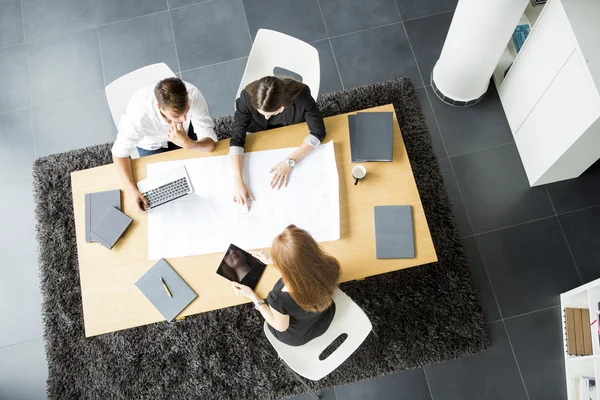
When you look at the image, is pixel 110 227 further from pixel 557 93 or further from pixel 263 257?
pixel 557 93


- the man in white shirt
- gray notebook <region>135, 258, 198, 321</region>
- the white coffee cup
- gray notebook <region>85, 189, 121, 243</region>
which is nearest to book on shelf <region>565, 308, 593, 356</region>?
the white coffee cup

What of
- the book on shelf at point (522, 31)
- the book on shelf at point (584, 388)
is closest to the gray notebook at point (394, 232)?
the book on shelf at point (584, 388)

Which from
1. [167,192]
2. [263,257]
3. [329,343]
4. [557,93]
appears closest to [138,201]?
[167,192]

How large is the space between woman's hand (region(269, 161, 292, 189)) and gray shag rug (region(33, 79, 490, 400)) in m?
0.97

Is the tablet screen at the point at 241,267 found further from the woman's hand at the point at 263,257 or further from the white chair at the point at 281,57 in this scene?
the white chair at the point at 281,57

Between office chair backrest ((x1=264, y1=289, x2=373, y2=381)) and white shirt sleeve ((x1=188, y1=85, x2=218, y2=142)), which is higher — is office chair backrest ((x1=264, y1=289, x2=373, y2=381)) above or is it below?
below

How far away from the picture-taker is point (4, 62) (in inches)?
130

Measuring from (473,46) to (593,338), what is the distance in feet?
5.44

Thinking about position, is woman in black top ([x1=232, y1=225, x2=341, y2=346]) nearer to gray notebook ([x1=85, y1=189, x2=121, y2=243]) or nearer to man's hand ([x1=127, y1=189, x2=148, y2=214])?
man's hand ([x1=127, y1=189, x2=148, y2=214])

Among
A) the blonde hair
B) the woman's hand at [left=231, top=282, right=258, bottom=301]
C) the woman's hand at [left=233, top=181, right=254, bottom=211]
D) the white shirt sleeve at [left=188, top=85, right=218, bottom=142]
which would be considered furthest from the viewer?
the white shirt sleeve at [left=188, top=85, right=218, bottom=142]

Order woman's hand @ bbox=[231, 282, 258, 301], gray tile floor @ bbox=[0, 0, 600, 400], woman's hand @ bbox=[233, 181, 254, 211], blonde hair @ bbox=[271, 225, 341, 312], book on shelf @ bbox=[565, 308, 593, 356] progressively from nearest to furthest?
blonde hair @ bbox=[271, 225, 341, 312] < woman's hand @ bbox=[231, 282, 258, 301] < woman's hand @ bbox=[233, 181, 254, 211] < book on shelf @ bbox=[565, 308, 593, 356] < gray tile floor @ bbox=[0, 0, 600, 400]

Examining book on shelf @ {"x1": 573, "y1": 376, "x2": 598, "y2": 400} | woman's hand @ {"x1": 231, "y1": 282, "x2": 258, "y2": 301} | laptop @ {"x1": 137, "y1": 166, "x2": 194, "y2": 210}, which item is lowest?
book on shelf @ {"x1": 573, "y1": 376, "x2": 598, "y2": 400}

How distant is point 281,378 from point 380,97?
6.05ft

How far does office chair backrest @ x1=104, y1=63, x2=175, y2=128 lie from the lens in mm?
2387
